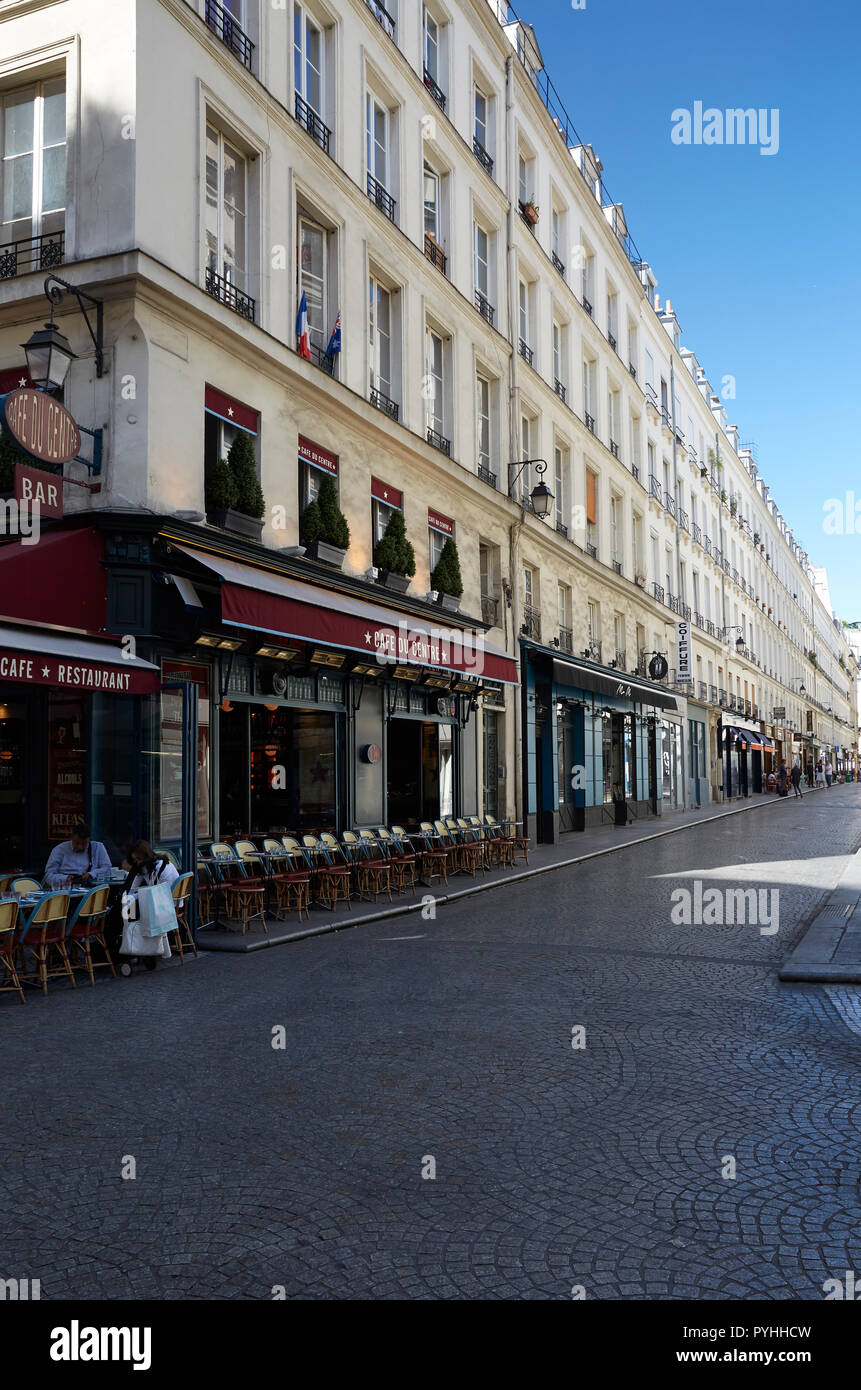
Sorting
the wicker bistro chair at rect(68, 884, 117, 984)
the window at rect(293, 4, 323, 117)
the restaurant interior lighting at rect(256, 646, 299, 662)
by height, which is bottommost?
the wicker bistro chair at rect(68, 884, 117, 984)

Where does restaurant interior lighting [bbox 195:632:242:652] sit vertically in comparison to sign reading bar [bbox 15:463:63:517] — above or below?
below

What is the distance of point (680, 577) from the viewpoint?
4228 centimetres

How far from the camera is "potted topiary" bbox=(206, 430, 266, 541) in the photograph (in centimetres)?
1289

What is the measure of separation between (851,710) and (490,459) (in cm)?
→ 12962

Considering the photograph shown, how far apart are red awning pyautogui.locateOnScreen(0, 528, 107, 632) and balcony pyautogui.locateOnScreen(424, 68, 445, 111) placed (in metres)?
14.0

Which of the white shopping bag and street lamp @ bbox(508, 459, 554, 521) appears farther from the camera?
street lamp @ bbox(508, 459, 554, 521)

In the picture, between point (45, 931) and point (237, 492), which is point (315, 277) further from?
point (45, 931)

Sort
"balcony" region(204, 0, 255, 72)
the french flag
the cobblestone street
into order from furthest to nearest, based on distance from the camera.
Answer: the french flag → "balcony" region(204, 0, 255, 72) → the cobblestone street

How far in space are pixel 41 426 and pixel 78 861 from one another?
14.5ft

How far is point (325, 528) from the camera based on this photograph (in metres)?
15.3

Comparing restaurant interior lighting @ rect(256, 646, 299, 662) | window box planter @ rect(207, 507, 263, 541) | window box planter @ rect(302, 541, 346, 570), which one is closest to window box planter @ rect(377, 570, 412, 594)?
window box planter @ rect(302, 541, 346, 570)

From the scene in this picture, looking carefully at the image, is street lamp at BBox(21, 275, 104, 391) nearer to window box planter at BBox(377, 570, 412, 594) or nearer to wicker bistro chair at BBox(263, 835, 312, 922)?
wicker bistro chair at BBox(263, 835, 312, 922)

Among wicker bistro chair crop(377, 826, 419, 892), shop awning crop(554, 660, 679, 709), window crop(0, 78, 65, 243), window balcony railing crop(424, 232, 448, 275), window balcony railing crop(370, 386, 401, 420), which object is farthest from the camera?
shop awning crop(554, 660, 679, 709)
